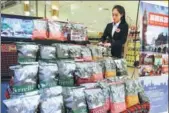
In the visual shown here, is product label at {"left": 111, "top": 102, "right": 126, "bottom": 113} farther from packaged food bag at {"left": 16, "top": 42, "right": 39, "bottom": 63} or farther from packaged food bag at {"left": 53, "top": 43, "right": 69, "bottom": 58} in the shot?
packaged food bag at {"left": 16, "top": 42, "right": 39, "bottom": 63}

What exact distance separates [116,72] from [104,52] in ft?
0.87

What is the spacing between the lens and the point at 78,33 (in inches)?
109

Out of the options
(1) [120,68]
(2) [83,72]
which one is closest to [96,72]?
(2) [83,72]

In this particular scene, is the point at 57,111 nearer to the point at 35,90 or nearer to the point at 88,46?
the point at 35,90

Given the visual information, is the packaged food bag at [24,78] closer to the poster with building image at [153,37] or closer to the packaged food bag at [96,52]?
the packaged food bag at [96,52]

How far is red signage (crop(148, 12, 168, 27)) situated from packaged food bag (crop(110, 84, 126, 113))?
1.62 metres

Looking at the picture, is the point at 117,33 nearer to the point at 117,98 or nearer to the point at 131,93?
the point at 131,93

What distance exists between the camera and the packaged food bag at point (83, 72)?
7.96 ft

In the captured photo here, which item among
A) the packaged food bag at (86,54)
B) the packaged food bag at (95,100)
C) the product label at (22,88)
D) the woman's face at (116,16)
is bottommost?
the packaged food bag at (95,100)

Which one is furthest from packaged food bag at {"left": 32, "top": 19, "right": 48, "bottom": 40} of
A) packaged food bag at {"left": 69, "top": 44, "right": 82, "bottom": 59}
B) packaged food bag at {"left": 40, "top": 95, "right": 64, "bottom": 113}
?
packaged food bag at {"left": 40, "top": 95, "right": 64, "bottom": 113}

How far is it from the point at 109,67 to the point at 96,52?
215 millimetres

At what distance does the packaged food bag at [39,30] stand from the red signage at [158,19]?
6.11ft

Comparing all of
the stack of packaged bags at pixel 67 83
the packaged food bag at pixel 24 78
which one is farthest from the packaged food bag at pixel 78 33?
the packaged food bag at pixel 24 78

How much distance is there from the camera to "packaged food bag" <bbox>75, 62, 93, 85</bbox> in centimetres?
243
